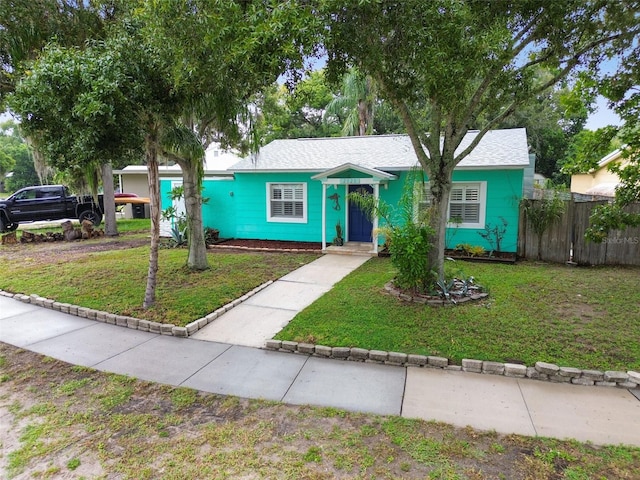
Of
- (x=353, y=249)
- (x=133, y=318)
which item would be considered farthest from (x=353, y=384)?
(x=353, y=249)

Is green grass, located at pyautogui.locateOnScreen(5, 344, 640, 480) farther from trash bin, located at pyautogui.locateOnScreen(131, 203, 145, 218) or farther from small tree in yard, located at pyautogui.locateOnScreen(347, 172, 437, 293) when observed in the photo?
trash bin, located at pyautogui.locateOnScreen(131, 203, 145, 218)

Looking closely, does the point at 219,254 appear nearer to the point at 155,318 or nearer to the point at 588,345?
the point at 155,318

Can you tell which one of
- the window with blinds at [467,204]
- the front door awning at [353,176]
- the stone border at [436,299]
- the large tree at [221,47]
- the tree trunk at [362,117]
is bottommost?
the stone border at [436,299]

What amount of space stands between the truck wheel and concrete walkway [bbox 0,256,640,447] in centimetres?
1278

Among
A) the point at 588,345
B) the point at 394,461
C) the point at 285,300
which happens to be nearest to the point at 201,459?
the point at 394,461

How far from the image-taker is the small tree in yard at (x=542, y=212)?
925 centimetres

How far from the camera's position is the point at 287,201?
12438mm

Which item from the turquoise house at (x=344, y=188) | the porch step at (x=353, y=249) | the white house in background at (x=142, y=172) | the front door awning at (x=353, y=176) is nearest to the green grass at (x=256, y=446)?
the turquoise house at (x=344, y=188)

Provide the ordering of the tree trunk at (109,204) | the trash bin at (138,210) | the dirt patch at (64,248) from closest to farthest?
the dirt patch at (64,248)
the tree trunk at (109,204)
the trash bin at (138,210)

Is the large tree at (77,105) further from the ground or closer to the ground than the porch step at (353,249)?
further from the ground

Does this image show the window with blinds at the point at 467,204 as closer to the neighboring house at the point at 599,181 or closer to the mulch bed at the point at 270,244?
the mulch bed at the point at 270,244

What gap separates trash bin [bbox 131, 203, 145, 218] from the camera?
71.8 ft

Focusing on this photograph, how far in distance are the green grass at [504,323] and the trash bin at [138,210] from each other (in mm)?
17981

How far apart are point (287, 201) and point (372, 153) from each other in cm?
311
